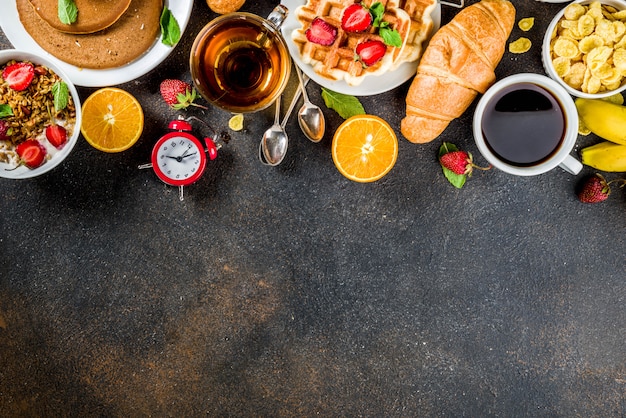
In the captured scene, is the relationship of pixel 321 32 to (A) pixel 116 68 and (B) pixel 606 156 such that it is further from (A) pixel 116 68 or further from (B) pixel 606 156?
(B) pixel 606 156

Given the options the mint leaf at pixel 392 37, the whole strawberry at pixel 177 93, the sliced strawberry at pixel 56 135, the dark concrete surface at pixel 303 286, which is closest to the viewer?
the mint leaf at pixel 392 37

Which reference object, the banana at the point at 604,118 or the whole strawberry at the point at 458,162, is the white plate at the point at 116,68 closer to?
the whole strawberry at the point at 458,162

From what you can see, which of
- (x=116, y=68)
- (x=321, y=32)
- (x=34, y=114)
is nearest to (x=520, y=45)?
(x=321, y=32)

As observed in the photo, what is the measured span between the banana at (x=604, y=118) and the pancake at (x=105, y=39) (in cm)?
129

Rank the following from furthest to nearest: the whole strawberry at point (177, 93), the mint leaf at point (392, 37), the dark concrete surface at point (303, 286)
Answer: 1. the dark concrete surface at point (303, 286)
2. the whole strawberry at point (177, 93)
3. the mint leaf at point (392, 37)

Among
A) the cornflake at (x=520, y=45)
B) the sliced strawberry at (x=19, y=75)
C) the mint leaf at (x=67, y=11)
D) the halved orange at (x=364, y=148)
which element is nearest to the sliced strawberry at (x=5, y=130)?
the sliced strawberry at (x=19, y=75)

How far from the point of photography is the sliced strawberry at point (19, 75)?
56.5 inches

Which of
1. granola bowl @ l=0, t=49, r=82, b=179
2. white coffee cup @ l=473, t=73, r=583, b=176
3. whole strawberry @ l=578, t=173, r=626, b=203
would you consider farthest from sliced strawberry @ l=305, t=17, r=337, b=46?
whole strawberry @ l=578, t=173, r=626, b=203

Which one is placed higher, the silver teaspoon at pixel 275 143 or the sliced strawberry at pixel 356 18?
the sliced strawberry at pixel 356 18

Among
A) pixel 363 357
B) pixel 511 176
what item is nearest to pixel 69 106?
pixel 363 357

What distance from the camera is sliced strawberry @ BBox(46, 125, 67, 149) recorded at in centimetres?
146

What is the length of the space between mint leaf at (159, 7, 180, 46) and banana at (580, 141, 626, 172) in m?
1.29

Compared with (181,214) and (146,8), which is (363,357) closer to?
(181,214)

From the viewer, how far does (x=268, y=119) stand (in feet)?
5.41
